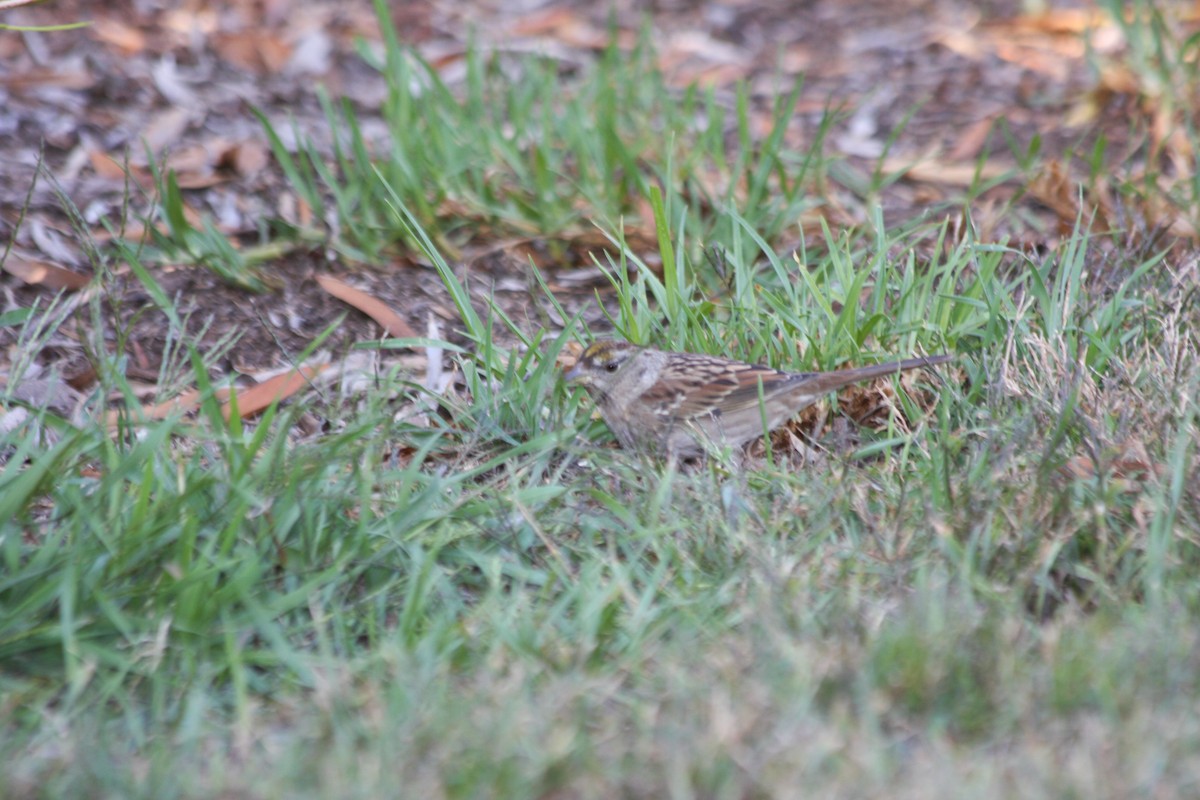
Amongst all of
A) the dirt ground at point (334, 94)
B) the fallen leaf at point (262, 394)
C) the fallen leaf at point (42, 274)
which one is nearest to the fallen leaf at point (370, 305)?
the dirt ground at point (334, 94)

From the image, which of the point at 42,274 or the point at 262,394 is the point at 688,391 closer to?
the point at 262,394

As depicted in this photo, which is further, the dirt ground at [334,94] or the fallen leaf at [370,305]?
the dirt ground at [334,94]

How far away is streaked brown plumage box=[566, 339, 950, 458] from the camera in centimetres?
459

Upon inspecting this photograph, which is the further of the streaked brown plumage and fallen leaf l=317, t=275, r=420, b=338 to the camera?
fallen leaf l=317, t=275, r=420, b=338

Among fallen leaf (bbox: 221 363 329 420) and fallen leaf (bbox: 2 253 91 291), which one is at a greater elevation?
fallen leaf (bbox: 2 253 91 291)

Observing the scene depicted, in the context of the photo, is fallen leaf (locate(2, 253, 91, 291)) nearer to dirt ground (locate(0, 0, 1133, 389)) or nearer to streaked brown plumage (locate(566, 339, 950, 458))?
dirt ground (locate(0, 0, 1133, 389))

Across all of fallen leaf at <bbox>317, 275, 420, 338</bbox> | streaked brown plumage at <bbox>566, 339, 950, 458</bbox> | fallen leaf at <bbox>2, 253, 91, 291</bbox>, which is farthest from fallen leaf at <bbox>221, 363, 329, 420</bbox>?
fallen leaf at <bbox>2, 253, 91, 291</bbox>

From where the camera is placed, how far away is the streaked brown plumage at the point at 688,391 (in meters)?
4.59

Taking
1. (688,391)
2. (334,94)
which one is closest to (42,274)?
(334,94)

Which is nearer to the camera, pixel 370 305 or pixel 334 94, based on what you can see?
pixel 370 305

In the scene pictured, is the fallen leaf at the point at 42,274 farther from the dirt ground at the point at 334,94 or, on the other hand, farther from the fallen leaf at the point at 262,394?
the fallen leaf at the point at 262,394

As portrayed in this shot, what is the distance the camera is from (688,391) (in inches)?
187

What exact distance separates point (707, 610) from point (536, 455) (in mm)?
1146

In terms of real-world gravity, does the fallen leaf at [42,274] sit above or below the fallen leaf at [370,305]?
above
